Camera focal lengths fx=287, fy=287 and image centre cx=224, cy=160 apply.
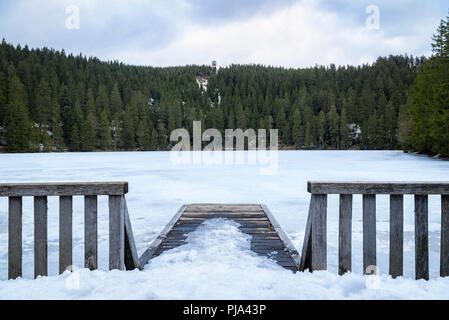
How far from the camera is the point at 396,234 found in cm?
279

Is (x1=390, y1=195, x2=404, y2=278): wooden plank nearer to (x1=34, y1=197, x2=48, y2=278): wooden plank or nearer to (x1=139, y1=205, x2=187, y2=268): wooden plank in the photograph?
(x1=139, y1=205, x2=187, y2=268): wooden plank

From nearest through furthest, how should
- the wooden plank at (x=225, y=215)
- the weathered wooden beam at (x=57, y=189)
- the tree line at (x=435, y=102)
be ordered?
the weathered wooden beam at (x=57, y=189) → the wooden plank at (x=225, y=215) → the tree line at (x=435, y=102)

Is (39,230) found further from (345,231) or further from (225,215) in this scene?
(225,215)

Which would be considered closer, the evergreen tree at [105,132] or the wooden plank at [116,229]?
the wooden plank at [116,229]

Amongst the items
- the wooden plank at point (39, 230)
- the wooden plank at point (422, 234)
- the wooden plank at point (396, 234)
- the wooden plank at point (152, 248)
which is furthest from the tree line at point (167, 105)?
the wooden plank at point (422, 234)

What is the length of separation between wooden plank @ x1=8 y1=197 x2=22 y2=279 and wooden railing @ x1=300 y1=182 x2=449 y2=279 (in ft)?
9.25

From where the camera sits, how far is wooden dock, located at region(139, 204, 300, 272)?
3822 mm

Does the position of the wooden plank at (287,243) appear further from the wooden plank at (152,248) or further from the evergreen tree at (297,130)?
the evergreen tree at (297,130)

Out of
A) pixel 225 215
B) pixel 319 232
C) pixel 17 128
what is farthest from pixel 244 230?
pixel 17 128

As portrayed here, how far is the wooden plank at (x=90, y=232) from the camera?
110 inches

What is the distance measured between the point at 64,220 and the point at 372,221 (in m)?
2.97

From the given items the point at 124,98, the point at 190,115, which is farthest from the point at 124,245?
the point at 124,98

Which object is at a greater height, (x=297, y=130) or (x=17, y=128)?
(x=297, y=130)

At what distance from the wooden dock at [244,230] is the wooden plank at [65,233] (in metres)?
0.85
